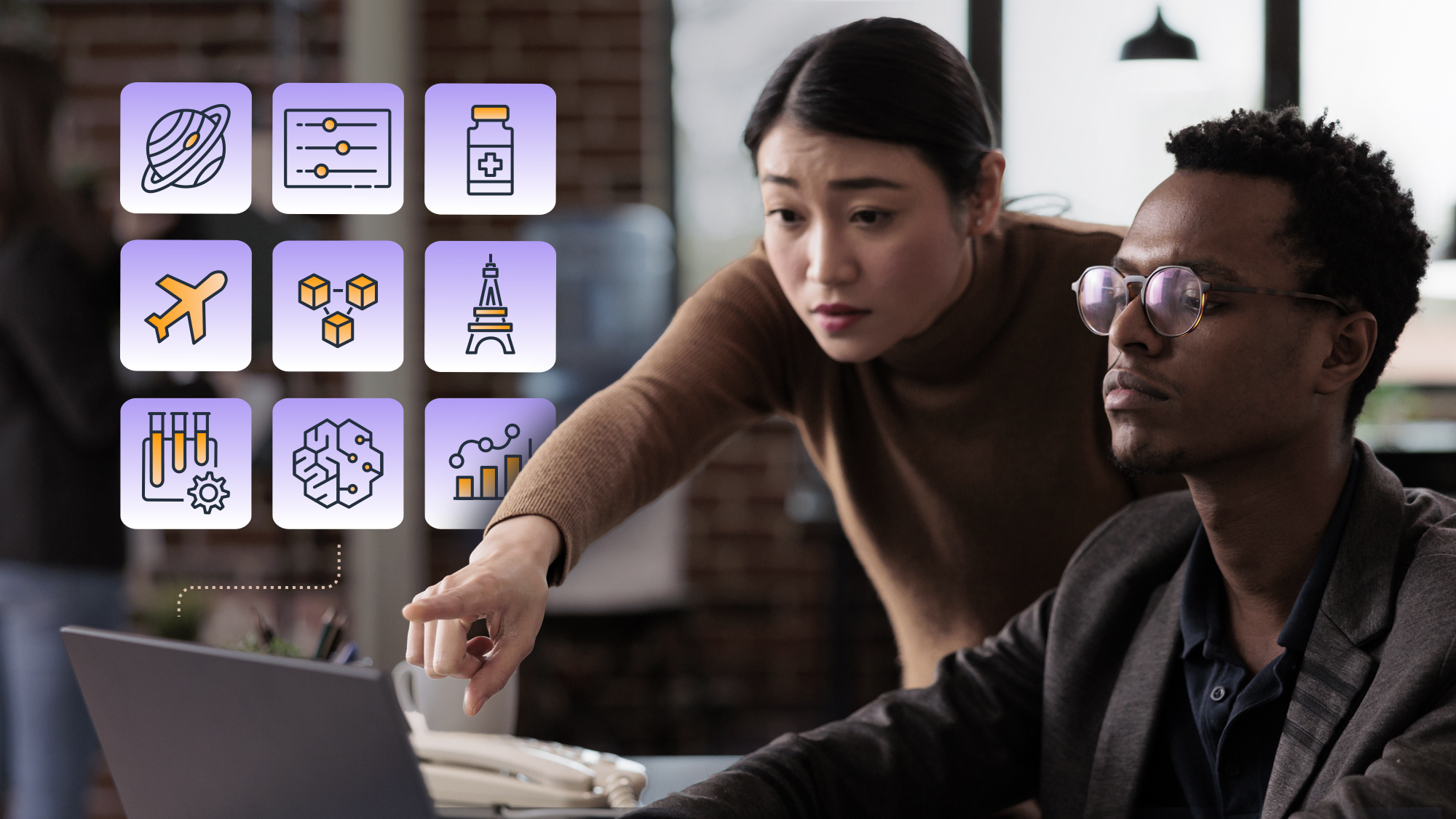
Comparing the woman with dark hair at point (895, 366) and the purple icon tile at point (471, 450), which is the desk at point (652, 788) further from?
the purple icon tile at point (471, 450)

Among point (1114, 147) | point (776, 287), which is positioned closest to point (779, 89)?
point (776, 287)

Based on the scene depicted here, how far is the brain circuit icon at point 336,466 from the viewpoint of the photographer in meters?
1.55

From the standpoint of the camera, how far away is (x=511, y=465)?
67.8 inches

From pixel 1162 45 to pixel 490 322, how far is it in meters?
1.92

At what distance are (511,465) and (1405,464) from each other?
2.38 m

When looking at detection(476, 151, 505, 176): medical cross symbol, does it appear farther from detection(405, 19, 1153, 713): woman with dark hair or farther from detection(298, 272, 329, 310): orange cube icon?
detection(405, 19, 1153, 713): woman with dark hair

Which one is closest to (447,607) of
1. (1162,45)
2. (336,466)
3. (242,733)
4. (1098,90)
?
(242,733)

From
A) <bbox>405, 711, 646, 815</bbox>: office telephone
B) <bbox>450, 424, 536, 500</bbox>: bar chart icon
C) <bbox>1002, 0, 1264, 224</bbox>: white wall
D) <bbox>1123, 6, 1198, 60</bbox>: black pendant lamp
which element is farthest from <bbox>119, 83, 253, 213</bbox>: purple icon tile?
<bbox>1002, 0, 1264, 224</bbox>: white wall

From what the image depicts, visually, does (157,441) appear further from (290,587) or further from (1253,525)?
(1253,525)

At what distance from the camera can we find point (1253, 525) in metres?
0.88

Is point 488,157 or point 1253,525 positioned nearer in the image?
point 1253,525

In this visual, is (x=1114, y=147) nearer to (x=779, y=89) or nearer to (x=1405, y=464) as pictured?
(x=1405, y=464)

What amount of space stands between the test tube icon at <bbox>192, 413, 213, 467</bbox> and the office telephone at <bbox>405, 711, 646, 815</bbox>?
0.62 metres

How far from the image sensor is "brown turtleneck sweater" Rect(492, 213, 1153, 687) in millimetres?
1230
